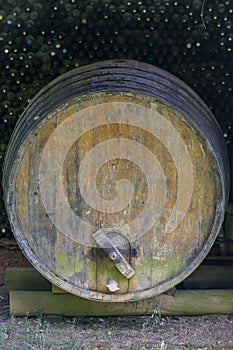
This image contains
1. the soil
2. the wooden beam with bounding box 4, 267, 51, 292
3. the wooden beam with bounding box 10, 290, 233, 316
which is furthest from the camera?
the wooden beam with bounding box 4, 267, 51, 292

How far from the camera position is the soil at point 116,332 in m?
2.89

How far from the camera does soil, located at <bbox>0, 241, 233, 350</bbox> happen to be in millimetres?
2891

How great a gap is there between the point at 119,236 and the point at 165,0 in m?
1.72

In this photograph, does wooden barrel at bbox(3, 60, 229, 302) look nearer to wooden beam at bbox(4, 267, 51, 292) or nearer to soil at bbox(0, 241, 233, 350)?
soil at bbox(0, 241, 233, 350)

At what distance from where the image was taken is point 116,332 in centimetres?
308

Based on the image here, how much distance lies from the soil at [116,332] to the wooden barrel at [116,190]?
0.68ft

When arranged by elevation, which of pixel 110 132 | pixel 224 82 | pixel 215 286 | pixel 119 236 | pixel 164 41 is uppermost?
pixel 164 41

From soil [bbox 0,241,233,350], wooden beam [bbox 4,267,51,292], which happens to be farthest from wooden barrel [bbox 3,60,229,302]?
wooden beam [bbox 4,267,51,292]

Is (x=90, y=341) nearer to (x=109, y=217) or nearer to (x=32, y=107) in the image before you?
(x=109, y=217)

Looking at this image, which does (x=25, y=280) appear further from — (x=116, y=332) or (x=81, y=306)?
(x=116, y=332)

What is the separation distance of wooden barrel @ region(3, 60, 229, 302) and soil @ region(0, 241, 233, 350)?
0.68 ft

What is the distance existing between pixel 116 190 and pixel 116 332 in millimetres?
731

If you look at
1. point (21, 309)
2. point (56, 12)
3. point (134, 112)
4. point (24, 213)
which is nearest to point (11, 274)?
point (21, 309)

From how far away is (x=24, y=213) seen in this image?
3.02 meters
